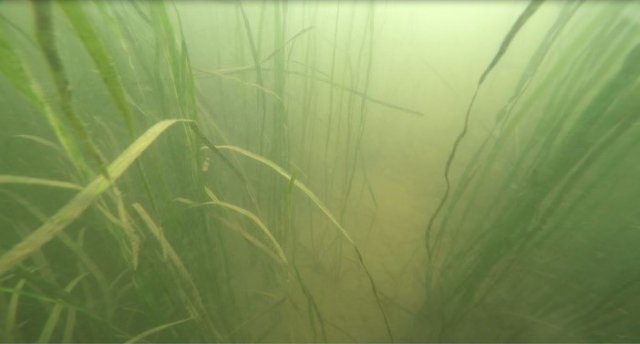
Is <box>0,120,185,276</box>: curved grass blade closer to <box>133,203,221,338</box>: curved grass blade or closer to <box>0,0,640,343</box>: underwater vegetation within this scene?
<box>0,0,640,343</box>: underwater vegetation

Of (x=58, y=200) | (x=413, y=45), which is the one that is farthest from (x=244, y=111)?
(x=413, y=45)

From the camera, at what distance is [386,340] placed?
3.02ft

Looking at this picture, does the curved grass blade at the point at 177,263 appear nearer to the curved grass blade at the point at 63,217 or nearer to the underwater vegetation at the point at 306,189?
the underwater vegetation at the point at 306,189

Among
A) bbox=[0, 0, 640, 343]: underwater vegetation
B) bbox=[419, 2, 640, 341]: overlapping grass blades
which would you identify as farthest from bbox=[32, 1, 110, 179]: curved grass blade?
bbox=[419, 2, 640, 341]: overlapping grass blades

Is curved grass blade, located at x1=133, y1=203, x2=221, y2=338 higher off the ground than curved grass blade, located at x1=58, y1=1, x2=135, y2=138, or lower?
lower

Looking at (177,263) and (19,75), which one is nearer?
(19,75)

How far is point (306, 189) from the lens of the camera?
0.49 metres

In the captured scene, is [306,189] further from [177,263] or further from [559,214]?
[559,214]

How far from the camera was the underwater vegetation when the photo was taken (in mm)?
536

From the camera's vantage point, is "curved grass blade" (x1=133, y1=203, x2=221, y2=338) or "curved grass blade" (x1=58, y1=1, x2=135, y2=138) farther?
"curved grass blade" (x1=133, y1=203, x2=221, y2=338)

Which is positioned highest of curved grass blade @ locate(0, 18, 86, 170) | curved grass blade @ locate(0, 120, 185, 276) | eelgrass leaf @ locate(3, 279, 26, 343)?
curved grass blade @ locate(0, 18, 86, 170)

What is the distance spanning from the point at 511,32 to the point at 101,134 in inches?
33.8

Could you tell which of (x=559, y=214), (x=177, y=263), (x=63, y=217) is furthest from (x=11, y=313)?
(x=559, y=214)

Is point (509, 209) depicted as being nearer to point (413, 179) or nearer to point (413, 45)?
point (413, 179)
